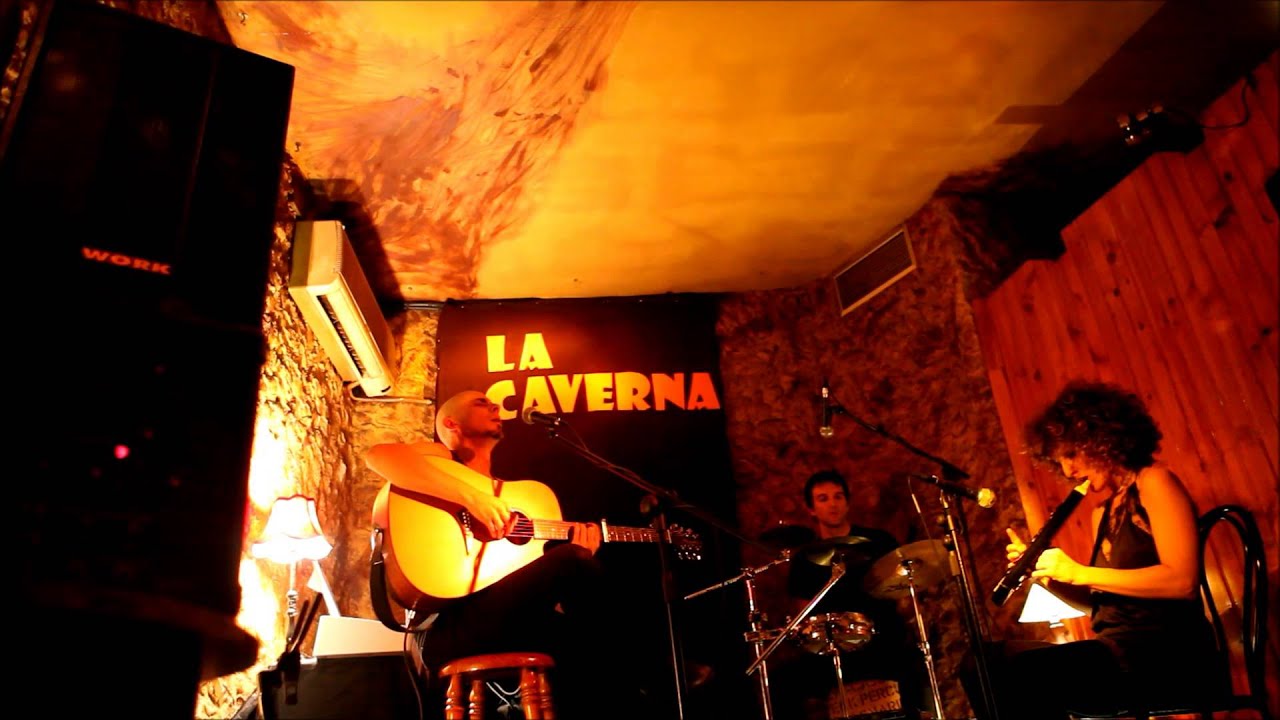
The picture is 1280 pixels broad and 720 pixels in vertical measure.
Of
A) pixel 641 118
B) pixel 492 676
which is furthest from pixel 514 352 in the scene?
pixel 492 676

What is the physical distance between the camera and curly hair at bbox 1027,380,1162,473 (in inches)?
121

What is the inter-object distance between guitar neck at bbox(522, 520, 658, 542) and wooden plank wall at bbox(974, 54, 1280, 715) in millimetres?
1904

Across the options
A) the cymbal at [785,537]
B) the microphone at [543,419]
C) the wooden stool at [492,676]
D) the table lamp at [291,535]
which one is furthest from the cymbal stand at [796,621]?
the table lamp at [291,535]

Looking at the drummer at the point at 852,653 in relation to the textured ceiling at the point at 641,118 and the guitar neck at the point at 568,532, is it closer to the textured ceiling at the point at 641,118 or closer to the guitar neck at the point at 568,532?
the guitar neck at the point at 568,532

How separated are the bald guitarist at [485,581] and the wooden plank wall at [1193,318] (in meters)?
2.21

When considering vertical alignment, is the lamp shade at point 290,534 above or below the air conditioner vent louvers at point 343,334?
below

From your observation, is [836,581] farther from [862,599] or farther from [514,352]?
[514,352]

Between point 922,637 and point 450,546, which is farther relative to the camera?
point 922,637

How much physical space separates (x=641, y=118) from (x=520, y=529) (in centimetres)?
199

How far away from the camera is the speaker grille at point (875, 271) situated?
5.01 metres

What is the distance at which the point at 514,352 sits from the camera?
514cm

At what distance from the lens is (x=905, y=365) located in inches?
193

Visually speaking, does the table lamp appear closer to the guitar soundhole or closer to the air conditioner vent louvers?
the guitar soundhole

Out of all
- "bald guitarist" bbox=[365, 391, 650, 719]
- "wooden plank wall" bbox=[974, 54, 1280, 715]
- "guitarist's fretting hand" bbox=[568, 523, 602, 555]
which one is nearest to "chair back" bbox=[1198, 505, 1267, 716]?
"wooden plank wall" bbox=[974, 54, 1280, 715]
